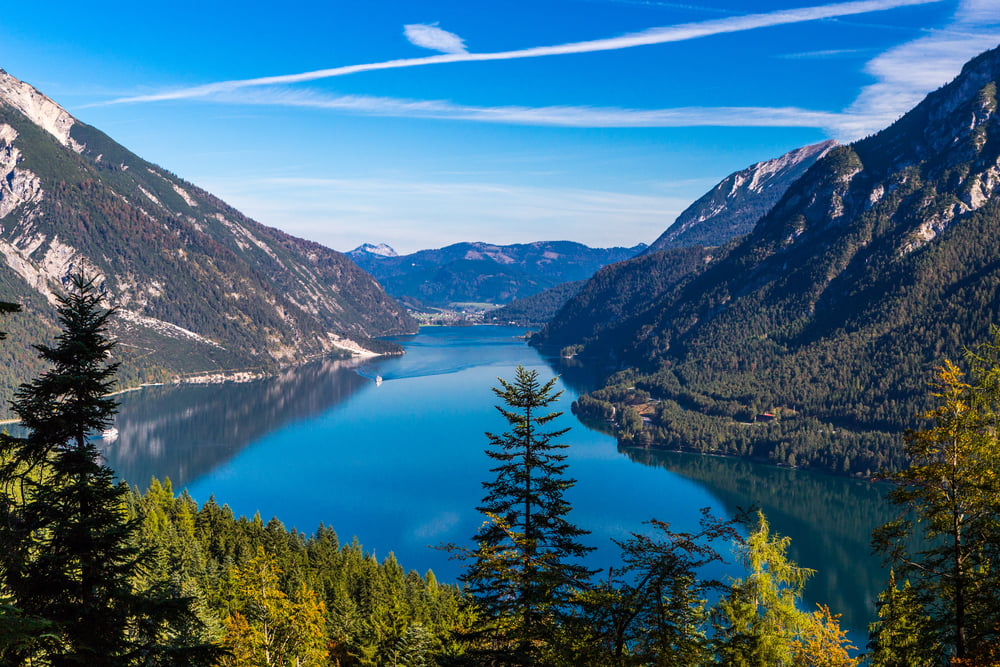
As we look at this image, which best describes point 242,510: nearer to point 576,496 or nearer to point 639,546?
point 576,496

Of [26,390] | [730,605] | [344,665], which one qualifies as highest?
[26,390]

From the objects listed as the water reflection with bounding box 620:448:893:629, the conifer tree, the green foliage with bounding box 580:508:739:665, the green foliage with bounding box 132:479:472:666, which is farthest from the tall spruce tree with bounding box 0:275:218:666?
the water reflection with bounding box 620:448:893:629

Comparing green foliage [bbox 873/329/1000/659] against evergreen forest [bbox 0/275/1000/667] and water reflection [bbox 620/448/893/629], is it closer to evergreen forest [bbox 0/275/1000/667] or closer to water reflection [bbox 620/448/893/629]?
evergreen forest [bbox 0/275/1000/667]

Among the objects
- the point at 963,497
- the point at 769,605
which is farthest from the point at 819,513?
the point at 963,497

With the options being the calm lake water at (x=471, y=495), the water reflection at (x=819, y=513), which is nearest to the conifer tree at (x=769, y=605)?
the calm lake water at (x=471, y=495)

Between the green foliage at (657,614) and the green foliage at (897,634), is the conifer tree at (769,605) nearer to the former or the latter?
the green foliage at (897,634)

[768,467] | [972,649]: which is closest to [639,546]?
[972,649]

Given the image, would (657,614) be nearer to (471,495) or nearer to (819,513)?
(471,495)
